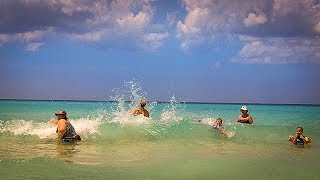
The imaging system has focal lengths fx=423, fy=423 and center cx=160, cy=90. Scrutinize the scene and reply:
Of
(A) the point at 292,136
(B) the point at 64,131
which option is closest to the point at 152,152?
(B) the point at 64,131

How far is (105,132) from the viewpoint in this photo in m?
9.87

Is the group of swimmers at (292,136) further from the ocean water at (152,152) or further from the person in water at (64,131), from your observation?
the person in water at (64,131)

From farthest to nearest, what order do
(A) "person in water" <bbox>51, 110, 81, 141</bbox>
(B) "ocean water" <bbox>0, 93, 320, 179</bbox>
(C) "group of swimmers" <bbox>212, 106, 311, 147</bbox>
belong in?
(C) "group of swimmers" <bbox>212, 106, 311, 147</bbox>, (A) "person in water" <bbox>51, 110, 81, 141</bbox>, (B) "ocean water" <bbox>0, 93, 320, 179</bbox>

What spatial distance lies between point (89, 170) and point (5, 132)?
177 inches

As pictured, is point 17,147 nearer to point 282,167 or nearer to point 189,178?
point 189,178

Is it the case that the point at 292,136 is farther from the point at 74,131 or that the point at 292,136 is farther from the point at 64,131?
the point at 64,131

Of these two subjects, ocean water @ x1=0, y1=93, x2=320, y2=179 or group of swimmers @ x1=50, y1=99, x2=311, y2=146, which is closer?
ocean water @ x1=0, y1=93, x2=320, y2=179

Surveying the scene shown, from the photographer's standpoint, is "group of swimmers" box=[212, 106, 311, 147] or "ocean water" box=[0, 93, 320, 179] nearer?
"ocean water" box=[0, 93, 320, 179]

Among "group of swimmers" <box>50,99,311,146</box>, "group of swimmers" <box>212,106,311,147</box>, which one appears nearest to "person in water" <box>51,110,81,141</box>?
"group of swimmers" <box>50,99,311,146</box>

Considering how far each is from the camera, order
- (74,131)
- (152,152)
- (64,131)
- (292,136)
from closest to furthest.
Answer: (152,152)
(64,131)
(74,131)
(292,136)

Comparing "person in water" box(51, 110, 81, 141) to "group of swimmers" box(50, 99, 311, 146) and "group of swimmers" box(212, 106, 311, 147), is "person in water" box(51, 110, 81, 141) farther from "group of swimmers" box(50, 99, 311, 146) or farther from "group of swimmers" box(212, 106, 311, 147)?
"group of swimmers" box(212, 106, 311, 147)

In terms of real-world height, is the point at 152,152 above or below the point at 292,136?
below

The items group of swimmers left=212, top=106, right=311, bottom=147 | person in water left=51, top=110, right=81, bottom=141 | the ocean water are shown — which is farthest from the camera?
group of swimmers left=212, top=106, right=311, bottom=147

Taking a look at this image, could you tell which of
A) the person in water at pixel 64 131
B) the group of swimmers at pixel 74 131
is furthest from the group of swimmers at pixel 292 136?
the person in water at pixel 64 131
